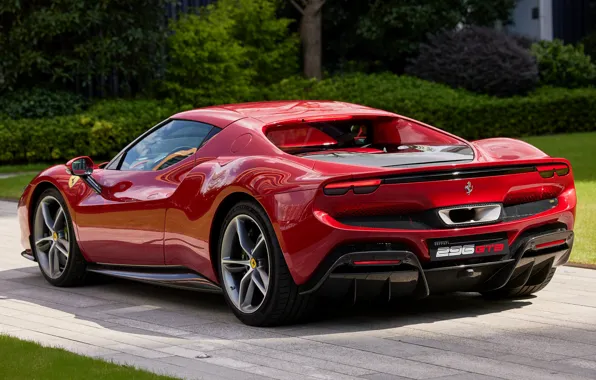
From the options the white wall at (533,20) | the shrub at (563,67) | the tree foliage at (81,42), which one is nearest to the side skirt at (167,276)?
the tree foliage at (81,42)

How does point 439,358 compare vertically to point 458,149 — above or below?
below

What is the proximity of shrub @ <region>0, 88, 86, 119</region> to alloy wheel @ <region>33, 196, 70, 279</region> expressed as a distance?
1566 cm

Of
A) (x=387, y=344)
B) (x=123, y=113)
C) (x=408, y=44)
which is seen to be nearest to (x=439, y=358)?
(x=387, y=344)

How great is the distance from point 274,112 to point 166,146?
33.4 inches

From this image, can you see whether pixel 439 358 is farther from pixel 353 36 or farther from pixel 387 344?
pixel 353 36

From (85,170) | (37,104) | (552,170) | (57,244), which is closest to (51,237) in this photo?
(57,244)

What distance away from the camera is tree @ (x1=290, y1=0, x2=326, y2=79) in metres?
30.4

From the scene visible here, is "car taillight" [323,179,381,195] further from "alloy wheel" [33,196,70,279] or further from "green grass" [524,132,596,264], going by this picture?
"green grass" [524,132,596,264]

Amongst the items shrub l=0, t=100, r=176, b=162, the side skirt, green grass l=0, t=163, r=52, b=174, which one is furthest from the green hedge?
the side skirt

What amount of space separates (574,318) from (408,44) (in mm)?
24843

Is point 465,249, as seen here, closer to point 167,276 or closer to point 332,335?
point 332,335

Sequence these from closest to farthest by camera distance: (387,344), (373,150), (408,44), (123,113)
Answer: (387,344) → (373,150) → (123,113) → (408,44)

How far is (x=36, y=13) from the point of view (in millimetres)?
25031

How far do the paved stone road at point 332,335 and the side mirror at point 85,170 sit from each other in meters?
0.77
